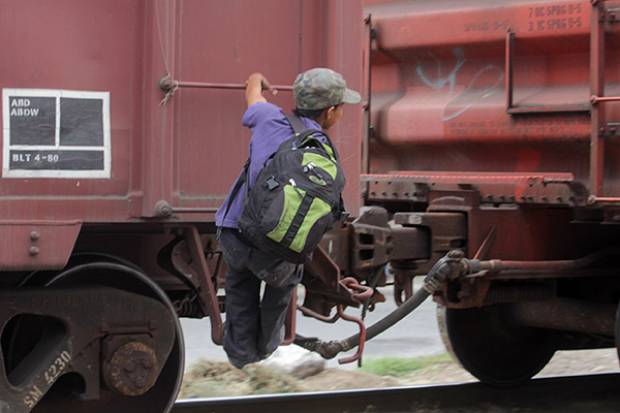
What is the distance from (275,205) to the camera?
13.1 feet

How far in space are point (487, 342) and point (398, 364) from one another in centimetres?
146

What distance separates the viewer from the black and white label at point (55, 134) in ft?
13.5

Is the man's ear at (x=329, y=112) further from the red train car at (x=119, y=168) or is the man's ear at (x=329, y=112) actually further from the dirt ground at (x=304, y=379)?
the dirt ground at (x=304, y=379)

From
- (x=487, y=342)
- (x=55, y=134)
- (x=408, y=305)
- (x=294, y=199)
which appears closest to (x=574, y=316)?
(x=487, y=342)

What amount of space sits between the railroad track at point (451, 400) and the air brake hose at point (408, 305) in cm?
52

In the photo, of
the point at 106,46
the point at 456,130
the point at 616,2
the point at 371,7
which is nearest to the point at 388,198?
the point at 456,130

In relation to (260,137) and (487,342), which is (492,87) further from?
(260,137)

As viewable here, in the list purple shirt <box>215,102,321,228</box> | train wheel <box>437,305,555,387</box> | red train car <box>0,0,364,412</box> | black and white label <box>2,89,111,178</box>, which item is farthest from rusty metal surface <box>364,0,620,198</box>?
black and white label <box>2,89,111,178</box>

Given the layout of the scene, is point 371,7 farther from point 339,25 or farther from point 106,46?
point 106,46

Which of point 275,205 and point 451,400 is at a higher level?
point 275,205

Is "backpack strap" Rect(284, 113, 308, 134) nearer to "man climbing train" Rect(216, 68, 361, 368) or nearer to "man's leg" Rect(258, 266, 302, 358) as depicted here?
"man climbing train" Rect(216, 68, 361, 368)

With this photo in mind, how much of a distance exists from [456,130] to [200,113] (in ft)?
7.71

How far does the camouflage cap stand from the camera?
4.24 meters

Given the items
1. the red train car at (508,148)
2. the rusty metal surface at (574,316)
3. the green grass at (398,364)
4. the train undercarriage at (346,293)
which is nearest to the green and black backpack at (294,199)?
the train undercarriage at (346,293)
